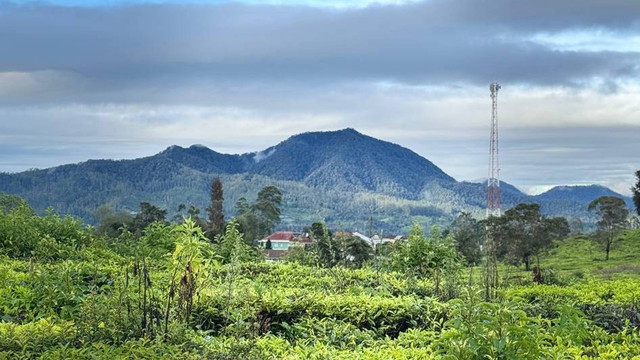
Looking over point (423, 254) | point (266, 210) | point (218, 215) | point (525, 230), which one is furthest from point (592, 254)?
point (423, 254)

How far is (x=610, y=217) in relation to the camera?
50844 millimetres

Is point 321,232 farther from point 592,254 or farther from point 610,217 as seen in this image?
point 610,217

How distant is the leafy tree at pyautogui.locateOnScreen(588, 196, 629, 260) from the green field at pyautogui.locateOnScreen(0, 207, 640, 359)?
4444cm

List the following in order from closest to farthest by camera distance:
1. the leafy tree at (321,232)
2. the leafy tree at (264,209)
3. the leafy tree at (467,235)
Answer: the leafy tree at (321,232), the leafy tree at (467,235), the leafy tree at (264,209)

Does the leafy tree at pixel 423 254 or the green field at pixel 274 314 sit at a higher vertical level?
the leafy tree at pixel 423 254

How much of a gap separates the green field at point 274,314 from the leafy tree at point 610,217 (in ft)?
146

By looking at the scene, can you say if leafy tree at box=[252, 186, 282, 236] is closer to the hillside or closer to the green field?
the hillside

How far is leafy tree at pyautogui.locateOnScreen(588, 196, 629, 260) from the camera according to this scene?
50031mm

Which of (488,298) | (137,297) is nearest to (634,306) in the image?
(488,298)

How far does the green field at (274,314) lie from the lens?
193 inches

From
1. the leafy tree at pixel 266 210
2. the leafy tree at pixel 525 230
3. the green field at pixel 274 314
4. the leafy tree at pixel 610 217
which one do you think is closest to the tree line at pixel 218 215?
the leafy tree at pixel 266 210

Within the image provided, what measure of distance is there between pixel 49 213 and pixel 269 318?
283 inches

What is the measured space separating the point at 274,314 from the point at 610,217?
163ft

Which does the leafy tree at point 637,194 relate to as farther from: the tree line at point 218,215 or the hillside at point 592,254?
the tree line at point 218,215
